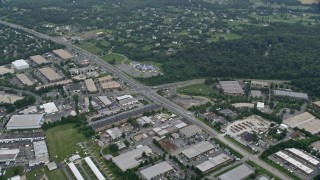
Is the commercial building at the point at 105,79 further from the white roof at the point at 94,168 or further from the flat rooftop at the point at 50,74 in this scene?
the white roof at the point at 94,168

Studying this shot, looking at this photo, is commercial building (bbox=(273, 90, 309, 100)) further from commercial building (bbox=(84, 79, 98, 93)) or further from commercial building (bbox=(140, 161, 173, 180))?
commercial building (bbox=(84, 79, 98, 93))

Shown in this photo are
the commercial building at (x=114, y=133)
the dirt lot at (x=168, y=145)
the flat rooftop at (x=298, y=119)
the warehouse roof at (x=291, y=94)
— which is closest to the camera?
the dirt lot at (x=168, y=145)

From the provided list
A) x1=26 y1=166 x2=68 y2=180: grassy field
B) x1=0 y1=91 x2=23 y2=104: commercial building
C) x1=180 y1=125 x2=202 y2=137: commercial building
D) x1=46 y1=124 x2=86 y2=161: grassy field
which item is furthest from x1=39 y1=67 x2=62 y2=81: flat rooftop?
x1=180 y1=125 x2=202 y2=137: commercial building

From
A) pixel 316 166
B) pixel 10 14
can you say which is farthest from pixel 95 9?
pixel 316 166

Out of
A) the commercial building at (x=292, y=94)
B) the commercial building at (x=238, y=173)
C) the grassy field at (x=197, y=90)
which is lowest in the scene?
the commercial building at (x=238, y=173)

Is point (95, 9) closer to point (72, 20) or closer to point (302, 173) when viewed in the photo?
point (72, 20)

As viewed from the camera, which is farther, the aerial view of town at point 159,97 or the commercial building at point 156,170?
the aerial view of town at point 159,97

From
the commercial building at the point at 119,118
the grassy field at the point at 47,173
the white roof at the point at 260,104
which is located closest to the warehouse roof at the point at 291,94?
the white roof at the point at 260,104
